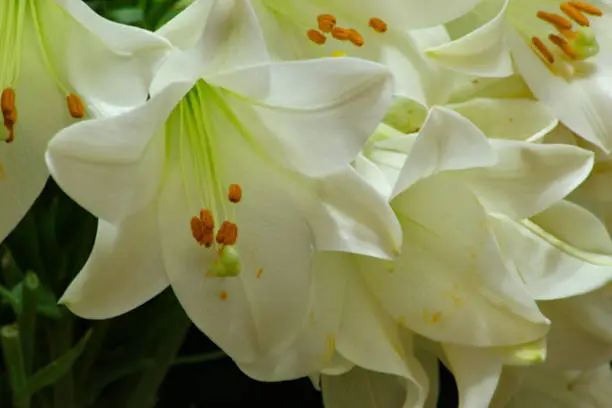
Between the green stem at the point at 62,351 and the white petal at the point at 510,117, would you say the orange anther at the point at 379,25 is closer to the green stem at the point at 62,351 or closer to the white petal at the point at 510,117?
the white petal at the point at 510,117

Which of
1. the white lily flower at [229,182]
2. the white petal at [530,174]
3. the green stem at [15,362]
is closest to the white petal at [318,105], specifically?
the white lily flower at [229,182]

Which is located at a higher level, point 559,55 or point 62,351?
point 559,55

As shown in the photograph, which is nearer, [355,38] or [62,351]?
[355,38]

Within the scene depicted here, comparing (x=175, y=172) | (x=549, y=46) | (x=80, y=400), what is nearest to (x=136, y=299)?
(x=175, y=172)

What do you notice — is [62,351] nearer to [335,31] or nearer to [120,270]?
[120,270]

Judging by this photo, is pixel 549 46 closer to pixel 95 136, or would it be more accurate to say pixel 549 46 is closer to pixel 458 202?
pixel 458 202

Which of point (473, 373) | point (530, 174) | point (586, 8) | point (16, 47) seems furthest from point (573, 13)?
point (16, 47)
